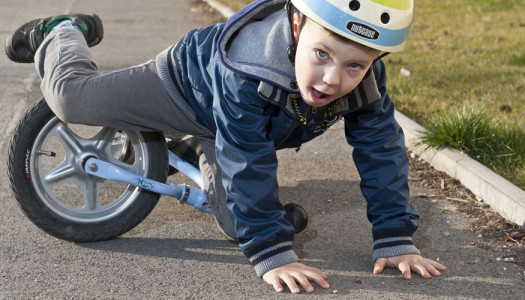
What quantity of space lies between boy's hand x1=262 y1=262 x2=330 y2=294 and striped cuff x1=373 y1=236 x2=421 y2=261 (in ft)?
1.02

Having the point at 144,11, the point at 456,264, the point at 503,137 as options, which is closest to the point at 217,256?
the point at 456,264

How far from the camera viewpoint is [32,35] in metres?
3.95

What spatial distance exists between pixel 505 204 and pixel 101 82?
2128 millimetres

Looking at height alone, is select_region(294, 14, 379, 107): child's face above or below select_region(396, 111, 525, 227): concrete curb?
above

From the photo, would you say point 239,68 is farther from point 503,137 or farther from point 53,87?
point 503,137

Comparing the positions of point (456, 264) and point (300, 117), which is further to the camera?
point (456, 264)

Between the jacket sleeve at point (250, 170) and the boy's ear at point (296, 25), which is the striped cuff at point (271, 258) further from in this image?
the boy's ear at point (296, 25)

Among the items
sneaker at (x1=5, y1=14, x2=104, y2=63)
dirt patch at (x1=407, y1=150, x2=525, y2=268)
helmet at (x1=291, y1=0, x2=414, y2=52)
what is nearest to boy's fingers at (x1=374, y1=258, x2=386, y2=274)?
dirt patch at (x1=407, y1=150, x2=525, y2=268)

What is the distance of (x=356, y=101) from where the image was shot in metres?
Answer: 3.19

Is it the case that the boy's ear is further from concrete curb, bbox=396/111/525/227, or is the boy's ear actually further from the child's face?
concrete curb, bbox=396/111/525/227

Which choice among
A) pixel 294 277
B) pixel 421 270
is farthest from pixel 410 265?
pixel 294 277

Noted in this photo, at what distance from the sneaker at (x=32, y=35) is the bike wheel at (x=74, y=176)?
524mm

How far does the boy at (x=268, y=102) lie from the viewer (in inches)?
112

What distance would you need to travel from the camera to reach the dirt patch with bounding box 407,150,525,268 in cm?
352
